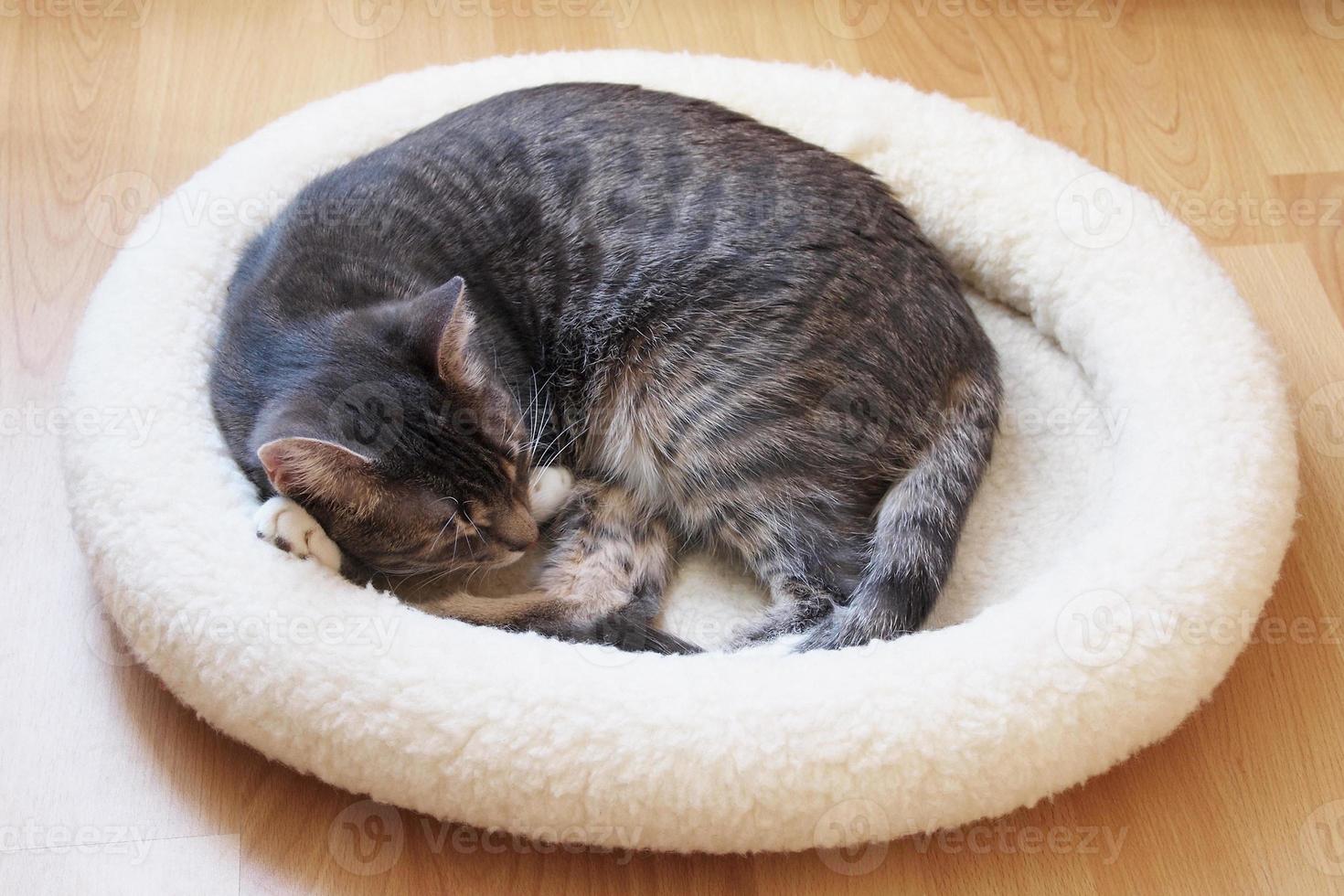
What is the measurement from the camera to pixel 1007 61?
3.03 metres

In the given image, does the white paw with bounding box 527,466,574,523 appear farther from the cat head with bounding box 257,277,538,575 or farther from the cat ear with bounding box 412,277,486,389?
the cat ear with bounding box 412,277,486,389

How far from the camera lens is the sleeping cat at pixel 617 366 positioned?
Result: 1.81 metres

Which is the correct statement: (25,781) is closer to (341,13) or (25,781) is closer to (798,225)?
(798,225)

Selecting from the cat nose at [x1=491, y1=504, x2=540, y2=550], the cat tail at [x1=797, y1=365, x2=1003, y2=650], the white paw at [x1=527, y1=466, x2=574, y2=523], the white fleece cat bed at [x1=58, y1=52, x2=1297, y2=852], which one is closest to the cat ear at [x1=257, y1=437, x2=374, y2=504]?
the white fleece cat bed at [x1=58, y1=52, x2=1297, y2=852]

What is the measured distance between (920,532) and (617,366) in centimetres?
58

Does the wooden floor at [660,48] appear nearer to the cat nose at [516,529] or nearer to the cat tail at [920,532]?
the cat tail at [920,532]

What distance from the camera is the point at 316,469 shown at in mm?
1675

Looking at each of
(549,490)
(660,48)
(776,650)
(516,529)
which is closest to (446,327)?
(516,529)

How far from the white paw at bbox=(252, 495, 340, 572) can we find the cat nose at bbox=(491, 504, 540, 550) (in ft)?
0.84

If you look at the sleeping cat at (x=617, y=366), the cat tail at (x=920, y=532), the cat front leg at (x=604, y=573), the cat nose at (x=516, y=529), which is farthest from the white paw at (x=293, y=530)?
the cat tail at (x=920, y=532)

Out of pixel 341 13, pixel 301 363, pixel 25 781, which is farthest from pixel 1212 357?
pixel 341 13

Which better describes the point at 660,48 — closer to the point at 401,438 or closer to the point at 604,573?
the point at 604,573

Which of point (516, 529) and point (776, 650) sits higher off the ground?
point (516, 529)

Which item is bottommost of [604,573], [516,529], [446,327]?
[604,573]
